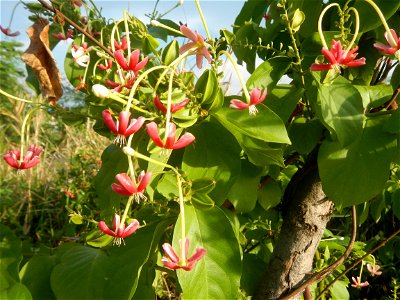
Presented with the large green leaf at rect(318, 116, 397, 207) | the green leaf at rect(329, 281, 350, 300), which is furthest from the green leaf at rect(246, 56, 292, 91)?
the green leaf at rect(329, 281, 350, 300)

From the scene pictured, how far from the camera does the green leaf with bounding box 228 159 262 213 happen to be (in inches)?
29.6

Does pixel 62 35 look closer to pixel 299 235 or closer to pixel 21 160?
pixel 21 160

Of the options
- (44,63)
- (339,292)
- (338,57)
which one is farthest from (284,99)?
(339,292)

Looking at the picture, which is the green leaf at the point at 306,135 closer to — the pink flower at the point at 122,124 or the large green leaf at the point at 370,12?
the large green leaf at the point at 370,12

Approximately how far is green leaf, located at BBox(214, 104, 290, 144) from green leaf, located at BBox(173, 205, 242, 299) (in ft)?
0.34


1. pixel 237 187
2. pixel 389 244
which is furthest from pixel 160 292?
pixel 237 187

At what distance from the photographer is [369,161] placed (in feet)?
2.15

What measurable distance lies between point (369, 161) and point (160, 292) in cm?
141

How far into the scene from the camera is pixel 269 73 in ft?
2.19

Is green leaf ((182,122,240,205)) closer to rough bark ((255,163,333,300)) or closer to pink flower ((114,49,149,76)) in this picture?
pink flower ((114,49,149,76))

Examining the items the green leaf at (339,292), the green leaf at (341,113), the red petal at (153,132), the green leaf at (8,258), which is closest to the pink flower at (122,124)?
the red petal at (153,132)

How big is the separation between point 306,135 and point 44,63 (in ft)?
1.36

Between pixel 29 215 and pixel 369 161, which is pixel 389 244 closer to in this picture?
pixel 369 161

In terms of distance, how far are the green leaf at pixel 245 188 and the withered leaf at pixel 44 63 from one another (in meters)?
0.30
